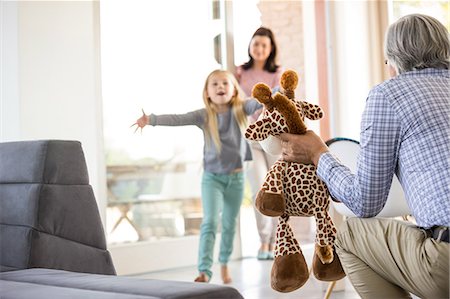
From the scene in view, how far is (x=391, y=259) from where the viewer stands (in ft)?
5.63

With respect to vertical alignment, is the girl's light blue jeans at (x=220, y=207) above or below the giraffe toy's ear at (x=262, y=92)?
below

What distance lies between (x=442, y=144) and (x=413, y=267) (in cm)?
30

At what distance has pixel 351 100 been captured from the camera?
14.2 feet

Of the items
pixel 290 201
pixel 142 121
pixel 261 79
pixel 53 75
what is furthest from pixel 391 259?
pixel 261 79

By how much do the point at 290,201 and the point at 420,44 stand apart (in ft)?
1.97

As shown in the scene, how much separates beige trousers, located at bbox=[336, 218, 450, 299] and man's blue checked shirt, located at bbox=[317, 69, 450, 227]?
63 millimetres

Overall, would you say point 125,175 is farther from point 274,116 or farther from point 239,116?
point 274,116

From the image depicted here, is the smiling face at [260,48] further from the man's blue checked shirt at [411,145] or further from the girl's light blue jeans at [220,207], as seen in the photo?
the man's blue checked shirt at [411,145]

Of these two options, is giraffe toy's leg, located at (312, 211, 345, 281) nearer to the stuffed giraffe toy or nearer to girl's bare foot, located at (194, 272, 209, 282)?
the stuffed giraffe toy

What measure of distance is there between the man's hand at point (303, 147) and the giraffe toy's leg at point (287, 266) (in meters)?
0.22

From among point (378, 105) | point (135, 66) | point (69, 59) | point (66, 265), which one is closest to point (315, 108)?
point (378, 105)

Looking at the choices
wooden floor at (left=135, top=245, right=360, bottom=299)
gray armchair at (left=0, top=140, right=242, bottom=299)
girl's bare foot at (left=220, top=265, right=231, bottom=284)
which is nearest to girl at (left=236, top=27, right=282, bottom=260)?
wooden floor at (left=135, top=245, right=360, bottom=299)

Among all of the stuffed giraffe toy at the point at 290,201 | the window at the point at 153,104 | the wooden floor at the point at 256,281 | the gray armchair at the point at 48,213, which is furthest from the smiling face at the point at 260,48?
the stuffed giraffe toy at the point at 290,201

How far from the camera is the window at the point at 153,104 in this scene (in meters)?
3.83
